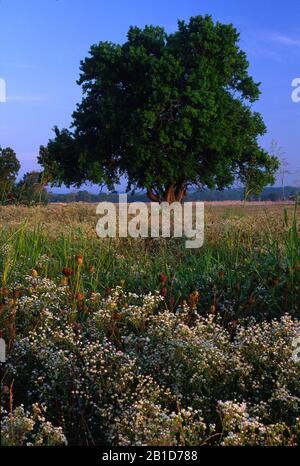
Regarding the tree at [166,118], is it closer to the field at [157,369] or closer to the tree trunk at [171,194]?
the tree trunk at [171,194]

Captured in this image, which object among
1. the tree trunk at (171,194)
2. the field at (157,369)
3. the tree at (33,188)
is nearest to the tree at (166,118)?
the tree trunk at (171,194)

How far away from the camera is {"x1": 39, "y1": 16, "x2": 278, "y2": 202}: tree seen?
2958cm

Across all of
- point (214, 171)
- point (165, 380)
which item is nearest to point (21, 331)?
point (165, 380)

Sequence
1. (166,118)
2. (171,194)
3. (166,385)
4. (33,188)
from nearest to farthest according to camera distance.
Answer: (166,385) → (33,188) → (166,118) → (171,194)

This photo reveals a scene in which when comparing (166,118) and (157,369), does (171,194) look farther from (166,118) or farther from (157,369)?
(157,369)

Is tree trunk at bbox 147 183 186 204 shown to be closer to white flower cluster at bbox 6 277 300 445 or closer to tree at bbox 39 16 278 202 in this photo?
tree at bbox 39 16 278 202

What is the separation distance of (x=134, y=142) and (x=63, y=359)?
26.0 meters

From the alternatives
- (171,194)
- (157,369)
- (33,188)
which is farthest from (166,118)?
(157,369)

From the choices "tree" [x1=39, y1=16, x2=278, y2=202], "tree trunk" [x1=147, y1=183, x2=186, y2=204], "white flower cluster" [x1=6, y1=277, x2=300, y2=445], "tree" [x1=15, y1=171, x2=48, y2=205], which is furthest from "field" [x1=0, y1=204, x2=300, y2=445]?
"tree trunk" [x1=147, y1=183, x2=186, y2=204]

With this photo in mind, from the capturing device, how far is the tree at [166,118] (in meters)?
29.6

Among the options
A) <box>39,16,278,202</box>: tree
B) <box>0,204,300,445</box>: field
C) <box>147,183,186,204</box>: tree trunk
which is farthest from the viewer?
<box>147,183,186,204</box>: tree trunk

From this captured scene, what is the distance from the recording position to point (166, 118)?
A: 98.5 ft

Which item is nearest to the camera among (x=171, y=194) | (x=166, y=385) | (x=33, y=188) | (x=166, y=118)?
(x=166, y=385)

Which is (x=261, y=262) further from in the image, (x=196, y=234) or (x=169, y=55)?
(x=169, y=55)
